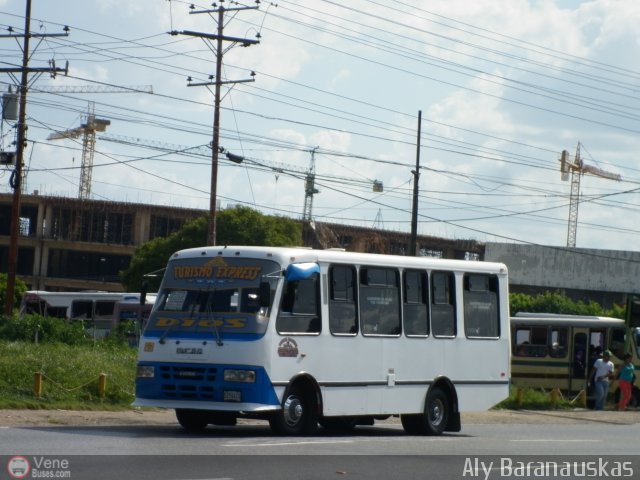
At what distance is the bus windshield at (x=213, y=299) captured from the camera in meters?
17.5

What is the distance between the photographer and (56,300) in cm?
5931

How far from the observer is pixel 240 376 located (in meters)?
17.2

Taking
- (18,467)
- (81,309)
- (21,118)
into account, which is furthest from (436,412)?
(81,309)

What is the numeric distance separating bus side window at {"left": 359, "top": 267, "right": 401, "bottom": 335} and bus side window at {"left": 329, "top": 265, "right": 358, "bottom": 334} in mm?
217

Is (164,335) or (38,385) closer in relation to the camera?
(164,335)

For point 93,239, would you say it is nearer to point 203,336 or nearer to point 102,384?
point 102,384

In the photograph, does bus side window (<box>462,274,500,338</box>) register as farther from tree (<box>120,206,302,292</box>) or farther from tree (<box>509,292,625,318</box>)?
tree (<box>120,206,302,292</box>)

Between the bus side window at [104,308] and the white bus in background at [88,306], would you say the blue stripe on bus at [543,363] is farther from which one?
the bus side window at [104,308]

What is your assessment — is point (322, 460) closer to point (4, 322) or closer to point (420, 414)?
point (420, 414)

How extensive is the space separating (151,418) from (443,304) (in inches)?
221

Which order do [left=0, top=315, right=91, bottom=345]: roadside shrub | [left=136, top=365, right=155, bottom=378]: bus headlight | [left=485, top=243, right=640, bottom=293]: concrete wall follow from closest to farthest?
[left=136, top=365, right=155, bottom=378]: bus headlight, [left=0, top=315, right=91, bottom=345]: roadside shrub, [left=485, top=243, right=640, bottom=293]: concrete wall

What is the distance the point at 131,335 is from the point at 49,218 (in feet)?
197

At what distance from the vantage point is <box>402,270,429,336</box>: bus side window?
66.3 feet

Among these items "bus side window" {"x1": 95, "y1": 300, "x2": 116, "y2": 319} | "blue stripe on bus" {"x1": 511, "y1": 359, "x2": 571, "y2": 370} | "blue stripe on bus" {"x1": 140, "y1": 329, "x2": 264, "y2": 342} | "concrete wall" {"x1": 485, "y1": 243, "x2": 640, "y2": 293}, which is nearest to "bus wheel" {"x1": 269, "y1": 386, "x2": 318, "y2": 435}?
"blue stripe on bus" {"x1": 140, "y1": 329, "x2": 264, "y2": 342}
